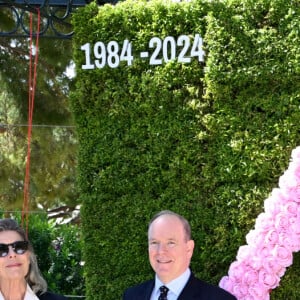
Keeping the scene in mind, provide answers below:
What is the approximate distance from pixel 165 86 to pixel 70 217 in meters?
6.41

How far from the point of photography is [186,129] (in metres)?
4.57

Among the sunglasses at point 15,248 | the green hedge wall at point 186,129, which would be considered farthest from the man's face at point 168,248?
the green hedge wall at point 186,129

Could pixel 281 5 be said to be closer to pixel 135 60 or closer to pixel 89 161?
pixel 135 60

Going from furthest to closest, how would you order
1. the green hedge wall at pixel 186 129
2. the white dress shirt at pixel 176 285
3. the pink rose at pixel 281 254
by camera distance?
the green hedge wall at pixel 186 129, the pink rose at pixel 281 254, the white dress shirt at pixel 176 285

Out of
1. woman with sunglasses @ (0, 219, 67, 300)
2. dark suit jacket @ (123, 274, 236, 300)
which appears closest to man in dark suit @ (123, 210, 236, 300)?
dark suit jacket @ (123, 274, 236, 300)

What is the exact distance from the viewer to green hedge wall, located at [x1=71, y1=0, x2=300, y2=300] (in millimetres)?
4414

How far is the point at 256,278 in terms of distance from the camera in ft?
13.4

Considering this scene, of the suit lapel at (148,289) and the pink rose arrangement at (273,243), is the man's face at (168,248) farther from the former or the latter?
the pink rose arrangement at (273,243)

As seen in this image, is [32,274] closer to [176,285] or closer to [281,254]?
[176,285]

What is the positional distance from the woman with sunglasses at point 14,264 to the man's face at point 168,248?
57 cm

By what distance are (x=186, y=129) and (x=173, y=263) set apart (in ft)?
3.75

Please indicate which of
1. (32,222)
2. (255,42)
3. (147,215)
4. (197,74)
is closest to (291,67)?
(255,42)

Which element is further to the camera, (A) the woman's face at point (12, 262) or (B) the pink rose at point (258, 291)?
(B) the pink rose at point (258, 291)

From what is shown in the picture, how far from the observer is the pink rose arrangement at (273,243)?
4027 millimetres
